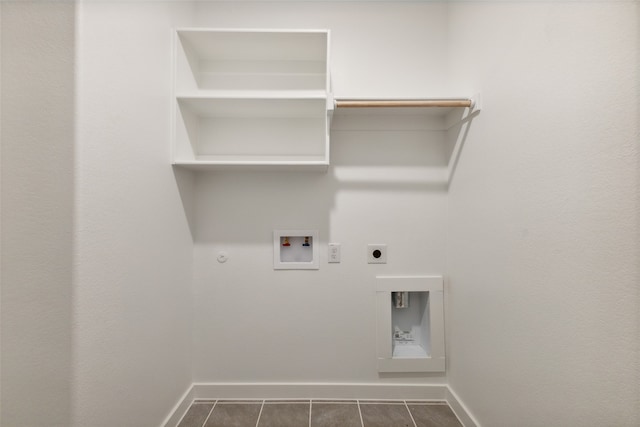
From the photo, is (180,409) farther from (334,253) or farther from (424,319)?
(424,319)

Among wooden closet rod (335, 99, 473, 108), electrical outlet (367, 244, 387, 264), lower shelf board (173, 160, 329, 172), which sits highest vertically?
wooden closet rod (335, 99, 473, 108)

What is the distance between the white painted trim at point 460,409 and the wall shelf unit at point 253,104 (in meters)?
1.54

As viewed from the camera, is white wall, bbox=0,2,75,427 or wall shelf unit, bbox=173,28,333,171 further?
wall shelf unit, bbox=173,28,333,171

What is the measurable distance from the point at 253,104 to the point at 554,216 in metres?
1.42

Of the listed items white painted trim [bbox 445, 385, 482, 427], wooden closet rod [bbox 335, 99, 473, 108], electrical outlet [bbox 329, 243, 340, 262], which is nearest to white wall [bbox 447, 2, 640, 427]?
white painted trim [bbox 445, 385, 482, 427]

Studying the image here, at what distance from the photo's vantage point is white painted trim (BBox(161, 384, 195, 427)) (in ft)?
4.49

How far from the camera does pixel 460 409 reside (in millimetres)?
1476

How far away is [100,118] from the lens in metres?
0.92

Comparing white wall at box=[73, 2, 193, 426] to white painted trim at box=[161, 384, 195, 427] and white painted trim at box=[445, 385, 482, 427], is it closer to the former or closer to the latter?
white painted trim at box=[161, 384, 195, 427]

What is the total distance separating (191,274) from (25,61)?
1.21 meters

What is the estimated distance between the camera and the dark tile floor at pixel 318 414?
1.46 metres

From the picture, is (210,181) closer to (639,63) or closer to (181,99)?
(181,99)

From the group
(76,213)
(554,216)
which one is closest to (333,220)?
(554,216)

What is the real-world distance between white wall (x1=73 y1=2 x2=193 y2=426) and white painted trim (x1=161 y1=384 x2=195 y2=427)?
47 mm
